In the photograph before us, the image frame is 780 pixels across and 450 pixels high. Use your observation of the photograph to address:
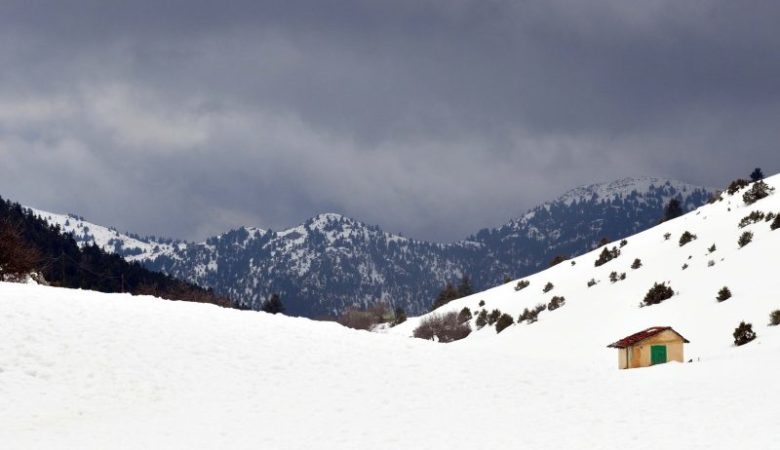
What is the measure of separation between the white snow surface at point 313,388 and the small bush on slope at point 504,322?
26.0m

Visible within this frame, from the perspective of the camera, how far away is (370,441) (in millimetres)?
19156

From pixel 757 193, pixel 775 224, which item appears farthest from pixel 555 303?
pixel 757 193

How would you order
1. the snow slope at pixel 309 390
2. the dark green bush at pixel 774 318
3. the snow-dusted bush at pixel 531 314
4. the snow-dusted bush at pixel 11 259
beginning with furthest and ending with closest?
the snow-dusted bush at pixel 531 314 → the snow-dusted bush at pixel 11 259 → the dark green bush at pixel 774 318 → the snow slope at pixel 309 390

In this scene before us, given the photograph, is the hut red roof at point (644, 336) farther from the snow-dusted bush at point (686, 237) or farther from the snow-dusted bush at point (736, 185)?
the snow-dusted bush at point (736, 185)

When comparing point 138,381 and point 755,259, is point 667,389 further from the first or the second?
point 755,259

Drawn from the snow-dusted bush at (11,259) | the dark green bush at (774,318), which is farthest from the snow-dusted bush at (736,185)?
the snow-dusted bush at (11,259)

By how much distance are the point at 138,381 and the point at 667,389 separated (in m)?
18.1

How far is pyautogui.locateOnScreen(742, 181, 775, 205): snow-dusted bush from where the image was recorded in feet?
198

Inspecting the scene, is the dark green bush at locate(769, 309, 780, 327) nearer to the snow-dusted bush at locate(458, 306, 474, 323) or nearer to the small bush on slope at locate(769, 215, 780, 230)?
the small bush on slope at locate(769, 215, 780, 230)

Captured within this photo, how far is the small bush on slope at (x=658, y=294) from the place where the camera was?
48469 millimetres

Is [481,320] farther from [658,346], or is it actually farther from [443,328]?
[658,346]

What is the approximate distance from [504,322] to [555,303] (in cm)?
508

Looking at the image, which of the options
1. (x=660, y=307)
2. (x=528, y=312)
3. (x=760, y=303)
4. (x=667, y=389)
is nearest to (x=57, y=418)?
(x=667, y=389)

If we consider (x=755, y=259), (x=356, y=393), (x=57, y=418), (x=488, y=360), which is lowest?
(x=57, y=418)
